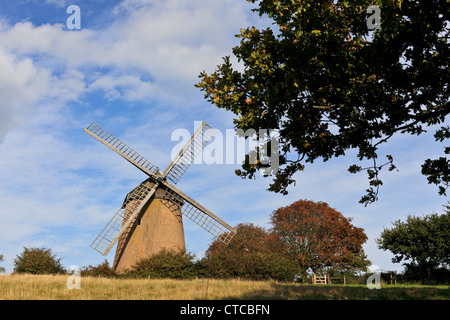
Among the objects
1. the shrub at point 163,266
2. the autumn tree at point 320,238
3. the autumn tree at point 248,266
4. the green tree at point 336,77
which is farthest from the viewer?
the autumn tree at point 320,238

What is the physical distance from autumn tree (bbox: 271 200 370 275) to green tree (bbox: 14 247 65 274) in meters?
23.7

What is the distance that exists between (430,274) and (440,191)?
28852 mm

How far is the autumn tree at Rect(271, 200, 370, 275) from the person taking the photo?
41312 millimetres

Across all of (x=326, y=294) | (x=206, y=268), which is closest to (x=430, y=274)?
(x=206, y=268)

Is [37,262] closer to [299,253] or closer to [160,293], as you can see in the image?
[160,293]

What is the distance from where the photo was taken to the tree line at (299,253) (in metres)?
27.0

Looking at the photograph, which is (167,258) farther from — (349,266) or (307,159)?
(349,266)

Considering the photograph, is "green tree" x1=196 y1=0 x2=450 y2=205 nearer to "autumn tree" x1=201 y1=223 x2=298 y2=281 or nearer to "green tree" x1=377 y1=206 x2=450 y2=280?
"autumn tree" x1=201 y1=223 x2=298 y2=281

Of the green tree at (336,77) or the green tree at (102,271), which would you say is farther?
the green tree at (102,271)

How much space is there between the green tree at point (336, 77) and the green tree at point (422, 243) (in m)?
29.3

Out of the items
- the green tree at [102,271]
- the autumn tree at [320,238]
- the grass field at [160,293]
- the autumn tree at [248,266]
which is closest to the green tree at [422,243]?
the autumn tree at [320,238]

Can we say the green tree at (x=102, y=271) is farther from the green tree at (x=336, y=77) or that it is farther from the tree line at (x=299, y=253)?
the green tree at (x=336, y=77)

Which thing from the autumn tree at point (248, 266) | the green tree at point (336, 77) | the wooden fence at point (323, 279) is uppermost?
the green tree at point (336, 77)

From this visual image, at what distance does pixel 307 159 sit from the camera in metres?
10.9
